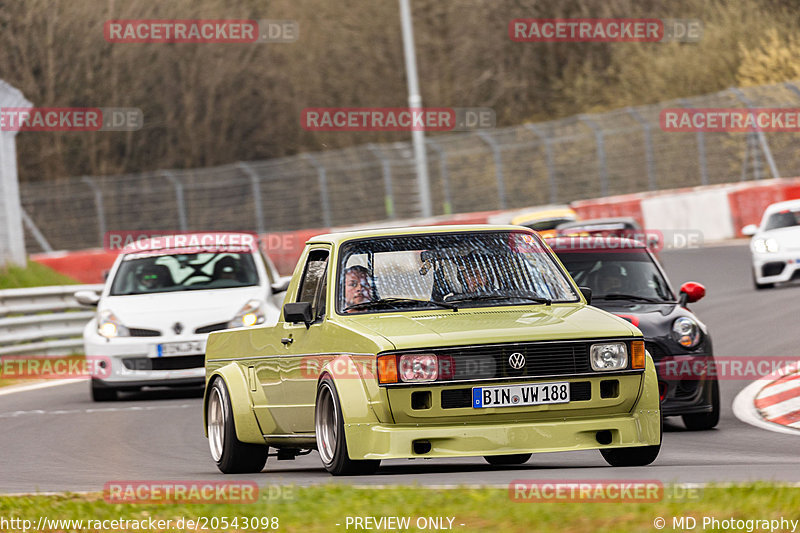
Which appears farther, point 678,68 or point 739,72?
point 678,68

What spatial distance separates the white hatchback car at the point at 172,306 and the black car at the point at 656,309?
12.3 feet

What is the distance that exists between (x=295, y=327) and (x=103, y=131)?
42.7 meters

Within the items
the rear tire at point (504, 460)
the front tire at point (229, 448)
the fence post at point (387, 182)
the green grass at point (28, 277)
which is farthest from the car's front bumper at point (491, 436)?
the fence post at point (387, 182)

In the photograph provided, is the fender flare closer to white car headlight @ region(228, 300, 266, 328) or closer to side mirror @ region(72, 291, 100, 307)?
white car headlight @ region(228, 300, 266, 328)

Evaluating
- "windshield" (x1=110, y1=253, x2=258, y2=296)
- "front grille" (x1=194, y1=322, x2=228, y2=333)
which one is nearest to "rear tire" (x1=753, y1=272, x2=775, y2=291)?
"windshield" (x1=110, y1=253, x2=258, y2=296)

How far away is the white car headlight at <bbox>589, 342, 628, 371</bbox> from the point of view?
27.5 ft

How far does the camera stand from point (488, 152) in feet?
119

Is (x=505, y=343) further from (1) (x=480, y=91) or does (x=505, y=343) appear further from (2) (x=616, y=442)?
(1) (x=480, y=91)

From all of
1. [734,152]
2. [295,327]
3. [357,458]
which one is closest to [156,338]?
[295,327]

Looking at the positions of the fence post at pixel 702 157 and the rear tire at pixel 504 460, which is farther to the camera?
the fence post at pixel 702 157

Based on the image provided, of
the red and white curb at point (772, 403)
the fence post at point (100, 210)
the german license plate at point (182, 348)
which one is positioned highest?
the fence post at point (100, 210)

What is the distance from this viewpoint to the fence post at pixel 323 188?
3656 cm

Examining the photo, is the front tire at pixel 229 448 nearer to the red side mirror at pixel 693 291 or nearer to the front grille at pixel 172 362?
the red side mirror at pixel 693 291

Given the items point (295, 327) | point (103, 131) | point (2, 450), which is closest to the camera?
point (295, 327)
